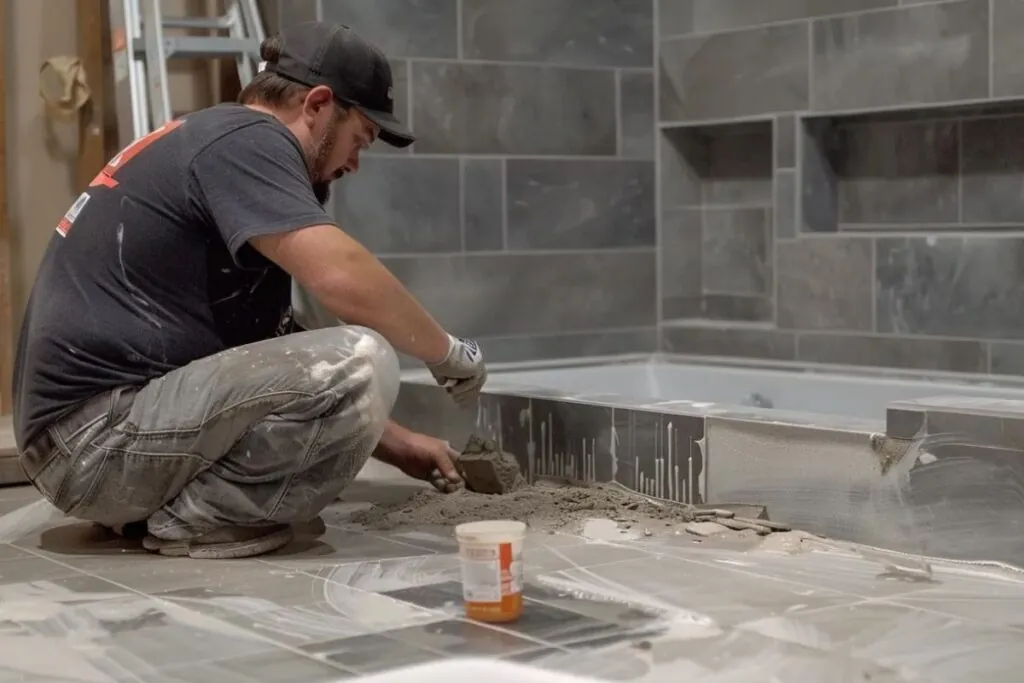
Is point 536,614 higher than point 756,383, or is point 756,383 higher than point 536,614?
point 756,383

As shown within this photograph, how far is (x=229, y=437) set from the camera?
257 cm

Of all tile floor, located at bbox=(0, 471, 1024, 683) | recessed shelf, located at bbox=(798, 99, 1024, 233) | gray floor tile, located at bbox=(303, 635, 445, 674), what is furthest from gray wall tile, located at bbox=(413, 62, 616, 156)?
gray floor tile, located at bbox=(303, 635, 445, 674)

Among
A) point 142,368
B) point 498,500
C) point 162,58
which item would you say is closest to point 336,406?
point 142,368

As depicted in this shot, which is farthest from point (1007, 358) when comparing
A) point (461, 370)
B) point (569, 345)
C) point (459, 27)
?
point (459, 27)

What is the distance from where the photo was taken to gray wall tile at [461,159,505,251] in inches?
162

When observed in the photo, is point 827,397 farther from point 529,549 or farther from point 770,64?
point 529,549

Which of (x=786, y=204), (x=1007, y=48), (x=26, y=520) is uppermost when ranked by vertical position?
(x=1007, y=48)

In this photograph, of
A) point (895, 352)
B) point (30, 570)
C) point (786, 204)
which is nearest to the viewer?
point (30, 570)

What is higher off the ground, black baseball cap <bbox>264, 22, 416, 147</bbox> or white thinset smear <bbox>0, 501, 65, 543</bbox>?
black baseball cap <bbox>264, 22, 416, 147</bbox>

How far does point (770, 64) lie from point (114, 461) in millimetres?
2407

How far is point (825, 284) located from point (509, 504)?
1512 mm

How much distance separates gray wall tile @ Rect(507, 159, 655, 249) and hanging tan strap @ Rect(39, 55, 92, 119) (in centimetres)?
126

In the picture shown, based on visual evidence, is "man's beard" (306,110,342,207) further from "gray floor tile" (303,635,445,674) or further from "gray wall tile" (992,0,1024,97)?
"gray wall tile" (992,0,1024,97)

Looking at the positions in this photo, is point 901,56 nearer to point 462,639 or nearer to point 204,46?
point 204,46
